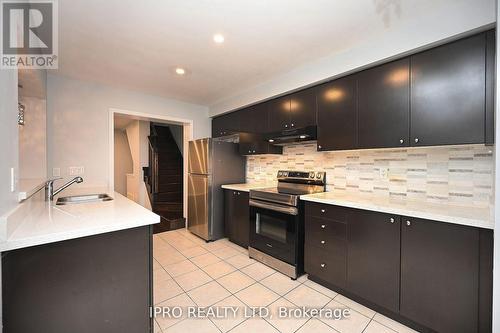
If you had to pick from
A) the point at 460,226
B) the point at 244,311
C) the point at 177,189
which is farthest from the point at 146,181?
the point at 460,226

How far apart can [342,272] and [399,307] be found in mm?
455

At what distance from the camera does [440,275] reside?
4.80 ft

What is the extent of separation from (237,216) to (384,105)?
226cm

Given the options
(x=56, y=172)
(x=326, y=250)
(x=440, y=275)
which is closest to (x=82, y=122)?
(x=56, y=172)

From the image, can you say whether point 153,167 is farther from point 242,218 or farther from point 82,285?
→ point 82,285

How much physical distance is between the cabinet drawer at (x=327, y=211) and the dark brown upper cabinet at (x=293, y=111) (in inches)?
37.2

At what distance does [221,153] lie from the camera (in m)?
3.46

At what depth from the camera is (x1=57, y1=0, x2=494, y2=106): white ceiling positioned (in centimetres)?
154

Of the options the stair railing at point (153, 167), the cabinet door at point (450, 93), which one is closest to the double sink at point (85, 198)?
the cabinet door at point (450, 93)

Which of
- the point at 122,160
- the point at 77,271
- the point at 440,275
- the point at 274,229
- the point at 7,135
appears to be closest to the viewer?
the point at 7,135

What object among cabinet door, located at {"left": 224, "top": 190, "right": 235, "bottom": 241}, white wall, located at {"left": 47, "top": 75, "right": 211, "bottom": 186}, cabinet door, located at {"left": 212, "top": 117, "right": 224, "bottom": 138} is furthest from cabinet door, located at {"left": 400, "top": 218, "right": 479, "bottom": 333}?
white wall, located at {"left": 47, "top": 75, "right": 211, "bottom": 186}

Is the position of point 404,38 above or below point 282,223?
above

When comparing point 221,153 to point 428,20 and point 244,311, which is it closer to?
point 244,311

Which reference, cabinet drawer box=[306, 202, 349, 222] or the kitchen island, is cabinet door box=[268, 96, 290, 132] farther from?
the kitchen island
